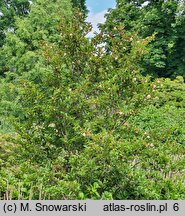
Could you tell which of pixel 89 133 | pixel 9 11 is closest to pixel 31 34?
pixel 9 11

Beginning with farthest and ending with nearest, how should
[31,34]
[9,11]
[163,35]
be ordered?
[9,11] → [163,35] → [31,34]

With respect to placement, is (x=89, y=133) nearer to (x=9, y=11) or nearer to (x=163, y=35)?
(x=163, y=35)

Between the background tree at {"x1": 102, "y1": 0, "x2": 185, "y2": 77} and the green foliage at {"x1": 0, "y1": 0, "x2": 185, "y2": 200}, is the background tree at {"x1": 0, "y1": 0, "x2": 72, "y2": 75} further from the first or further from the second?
the green foliage at {"x1": 0, "y1": 0, "x2": 185, "y2": 200}

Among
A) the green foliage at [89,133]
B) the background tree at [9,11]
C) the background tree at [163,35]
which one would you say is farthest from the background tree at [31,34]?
the green foliage at [89,133]

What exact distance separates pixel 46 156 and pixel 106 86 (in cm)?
121

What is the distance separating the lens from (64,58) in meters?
5.34

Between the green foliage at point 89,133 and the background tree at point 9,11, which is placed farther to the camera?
the background tree at point 9,11

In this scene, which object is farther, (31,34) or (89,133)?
(31,34)

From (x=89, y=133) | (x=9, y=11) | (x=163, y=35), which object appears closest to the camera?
(x=89, y=133)

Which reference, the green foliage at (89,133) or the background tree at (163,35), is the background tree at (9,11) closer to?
the background tree at (163,35)

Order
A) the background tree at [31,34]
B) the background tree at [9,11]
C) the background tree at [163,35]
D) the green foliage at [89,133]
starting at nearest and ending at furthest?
the green foliage at [89,133] → the background tree at [31,34] → the background tree at [163,35] → the background tree at [9,11]

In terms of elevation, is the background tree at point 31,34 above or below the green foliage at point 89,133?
above

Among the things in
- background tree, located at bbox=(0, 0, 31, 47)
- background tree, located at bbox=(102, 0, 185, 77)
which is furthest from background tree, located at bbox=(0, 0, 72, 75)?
background tree, located at bbox=(0, 0, 31, 47)

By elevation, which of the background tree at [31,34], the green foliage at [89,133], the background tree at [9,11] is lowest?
the green foliage at [89,133]
